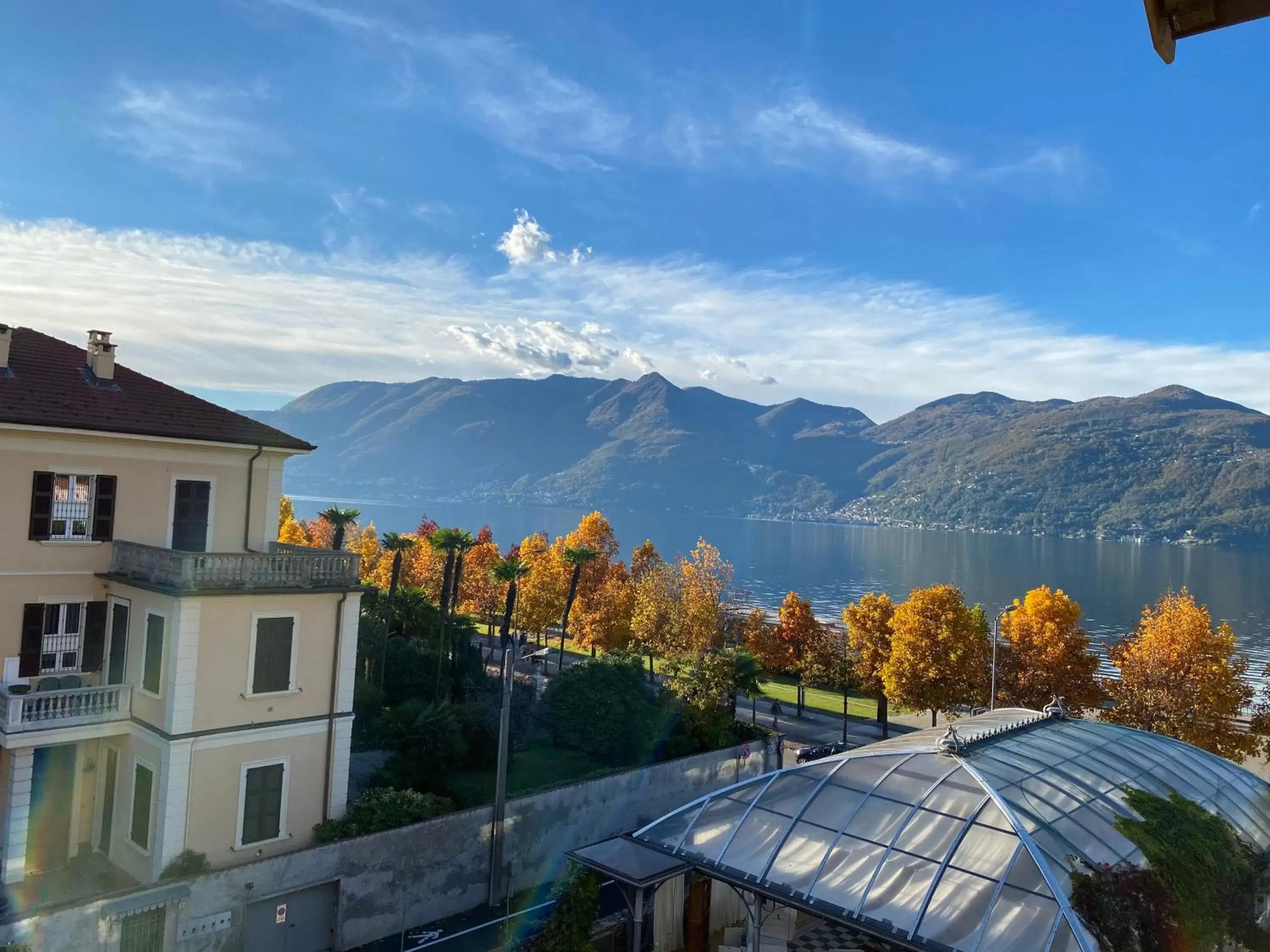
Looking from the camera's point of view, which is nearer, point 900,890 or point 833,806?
point 900,890

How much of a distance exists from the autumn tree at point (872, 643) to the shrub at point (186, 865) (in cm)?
3156

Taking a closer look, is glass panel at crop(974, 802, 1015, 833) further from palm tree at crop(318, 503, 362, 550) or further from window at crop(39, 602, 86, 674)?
palm tree at crop(318, 503, 362, 550)

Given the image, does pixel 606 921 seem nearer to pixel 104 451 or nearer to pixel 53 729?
pixel 53 729

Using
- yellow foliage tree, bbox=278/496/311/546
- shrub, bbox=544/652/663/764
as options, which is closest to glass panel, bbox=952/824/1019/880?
shrub, bbox=544/652/663/764

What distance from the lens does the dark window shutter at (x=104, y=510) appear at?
21469 mm

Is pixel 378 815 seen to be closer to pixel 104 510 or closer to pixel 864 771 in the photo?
pixel 104 510

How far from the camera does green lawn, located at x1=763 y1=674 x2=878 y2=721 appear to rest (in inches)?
1871

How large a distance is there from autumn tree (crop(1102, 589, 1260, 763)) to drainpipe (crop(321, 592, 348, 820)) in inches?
1083

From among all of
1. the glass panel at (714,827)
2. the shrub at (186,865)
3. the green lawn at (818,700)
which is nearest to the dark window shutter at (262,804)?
the shrub at (186,865)

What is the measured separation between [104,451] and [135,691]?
5908 mm

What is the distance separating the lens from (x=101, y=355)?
2294 cm

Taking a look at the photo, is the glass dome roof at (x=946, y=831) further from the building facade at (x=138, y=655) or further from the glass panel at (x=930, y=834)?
the building facade at (x=138, y=655)

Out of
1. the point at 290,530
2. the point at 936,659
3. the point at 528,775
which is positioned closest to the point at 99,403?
the point at 528,775

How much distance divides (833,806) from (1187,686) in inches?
899
